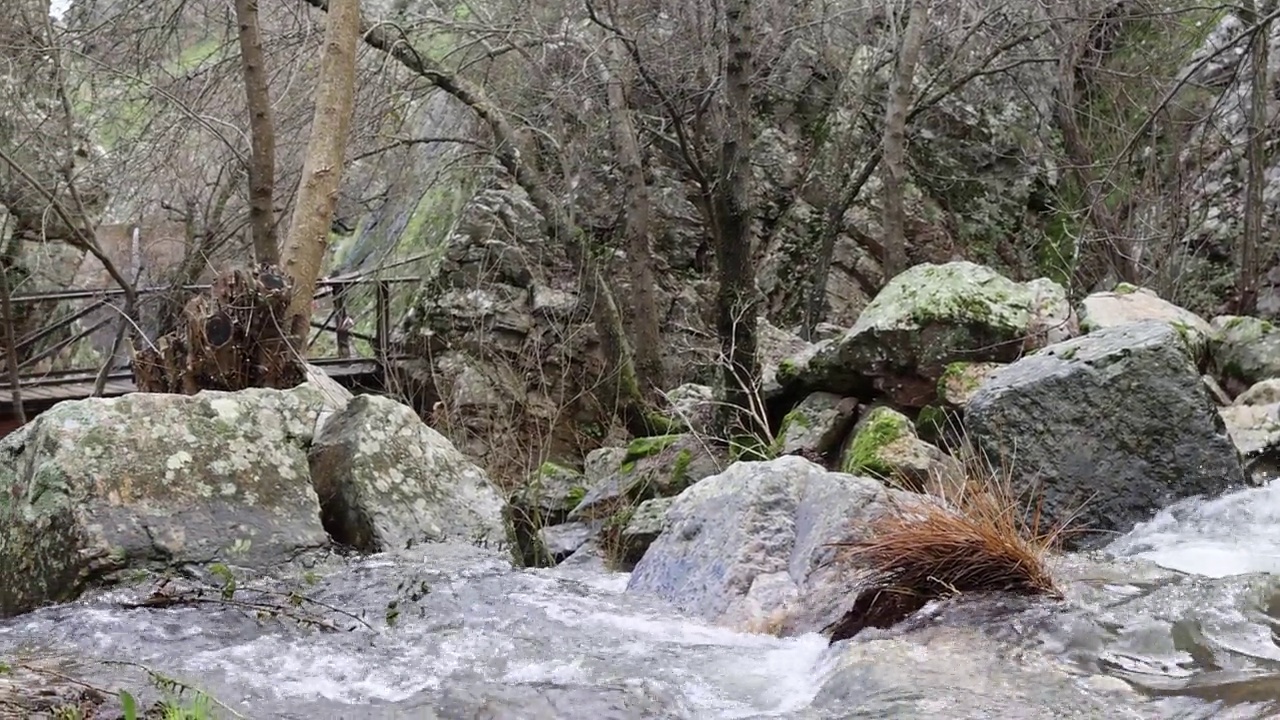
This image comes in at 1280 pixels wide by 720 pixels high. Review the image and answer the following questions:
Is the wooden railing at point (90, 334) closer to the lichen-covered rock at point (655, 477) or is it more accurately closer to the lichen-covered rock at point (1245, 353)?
the lichen-covered rock at point (655, 477)

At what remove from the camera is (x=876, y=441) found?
560 cm

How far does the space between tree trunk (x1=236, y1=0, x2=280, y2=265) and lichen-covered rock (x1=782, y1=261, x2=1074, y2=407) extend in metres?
3.57

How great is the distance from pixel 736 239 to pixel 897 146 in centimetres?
336

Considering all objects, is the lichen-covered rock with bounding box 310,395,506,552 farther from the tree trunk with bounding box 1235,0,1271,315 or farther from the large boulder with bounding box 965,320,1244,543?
the tree trunk with bounding box 1235,0,1271,315

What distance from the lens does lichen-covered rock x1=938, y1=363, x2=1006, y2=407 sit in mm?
6188

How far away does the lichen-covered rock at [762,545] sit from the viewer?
3.76 meters

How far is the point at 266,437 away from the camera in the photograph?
15.7 ft

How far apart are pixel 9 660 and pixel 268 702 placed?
78 centimetres

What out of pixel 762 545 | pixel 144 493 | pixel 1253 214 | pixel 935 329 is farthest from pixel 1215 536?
pixel 1253 214

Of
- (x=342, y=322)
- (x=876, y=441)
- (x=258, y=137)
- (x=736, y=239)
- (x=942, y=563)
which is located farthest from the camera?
(x=342, y=322)

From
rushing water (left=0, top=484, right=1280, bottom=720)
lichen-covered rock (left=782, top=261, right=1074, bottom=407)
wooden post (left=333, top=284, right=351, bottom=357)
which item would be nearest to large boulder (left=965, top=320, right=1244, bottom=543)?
rushing water (left=0, top=484, right=1280, bottom=720)

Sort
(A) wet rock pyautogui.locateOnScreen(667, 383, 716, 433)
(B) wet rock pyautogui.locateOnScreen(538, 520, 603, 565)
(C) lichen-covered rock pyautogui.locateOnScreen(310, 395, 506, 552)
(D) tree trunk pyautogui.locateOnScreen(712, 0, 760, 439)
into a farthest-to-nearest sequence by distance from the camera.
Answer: (A) wet rock pyautogui.locateOnScreen(667, 383, 716, 433), (D) tree trunk pyautogui.locateOnScreen(712, 0, 760, 439), (B) wet rock pyautogui.locateOnScreen(538, 520, 603, 565), (C) lichen-covered rock pyautogui.locateOnScreen(310, 395, 506, 552)

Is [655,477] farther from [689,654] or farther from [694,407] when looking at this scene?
[689,654]

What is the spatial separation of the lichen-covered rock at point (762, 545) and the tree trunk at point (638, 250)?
4.98 meters
